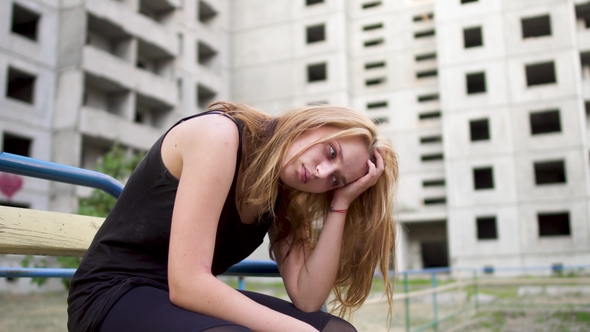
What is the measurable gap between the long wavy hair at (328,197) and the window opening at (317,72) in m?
25.2

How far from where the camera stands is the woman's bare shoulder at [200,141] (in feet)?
3.91

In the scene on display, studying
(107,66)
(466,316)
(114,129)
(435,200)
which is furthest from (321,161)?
(435,200)

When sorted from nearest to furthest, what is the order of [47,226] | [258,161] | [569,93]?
1. [258,161]
2. [47,226]
3. [569,93]

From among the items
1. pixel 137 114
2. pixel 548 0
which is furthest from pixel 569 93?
pixel 137 114

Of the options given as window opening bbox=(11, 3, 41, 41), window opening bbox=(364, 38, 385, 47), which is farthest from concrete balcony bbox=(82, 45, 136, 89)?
window opening bbox=(364, 38, 385, 47)

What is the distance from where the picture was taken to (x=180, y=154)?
1.23m

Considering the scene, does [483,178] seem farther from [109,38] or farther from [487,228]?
[109,38]

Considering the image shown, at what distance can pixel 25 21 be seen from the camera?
18.3m

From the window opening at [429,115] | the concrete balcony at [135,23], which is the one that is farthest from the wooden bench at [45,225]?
the window opening at [429,115]

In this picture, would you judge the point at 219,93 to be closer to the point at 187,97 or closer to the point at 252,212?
the point at 187,97

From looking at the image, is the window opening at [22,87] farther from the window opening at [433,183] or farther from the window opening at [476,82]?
the window opening at [476,82]

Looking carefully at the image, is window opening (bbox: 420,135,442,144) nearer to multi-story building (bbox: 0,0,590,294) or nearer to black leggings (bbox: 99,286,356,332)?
multi-story building (bbox: 0,0,590,294)

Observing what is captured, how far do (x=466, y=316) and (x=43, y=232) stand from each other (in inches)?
374

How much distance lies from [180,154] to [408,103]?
1047 inches
